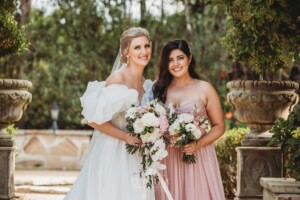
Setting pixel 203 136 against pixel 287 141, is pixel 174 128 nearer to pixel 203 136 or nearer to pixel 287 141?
pixel 203 136

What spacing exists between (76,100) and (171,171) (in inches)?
278

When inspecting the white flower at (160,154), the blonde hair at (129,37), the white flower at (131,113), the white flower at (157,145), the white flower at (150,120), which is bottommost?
the white flower at (160,154)

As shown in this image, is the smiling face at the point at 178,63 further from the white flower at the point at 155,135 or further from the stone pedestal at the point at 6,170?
the stone pedestal at the point at 6,170

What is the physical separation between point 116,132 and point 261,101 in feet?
6.47

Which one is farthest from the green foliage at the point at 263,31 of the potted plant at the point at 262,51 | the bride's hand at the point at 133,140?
the bride's hand at the point at 133,140

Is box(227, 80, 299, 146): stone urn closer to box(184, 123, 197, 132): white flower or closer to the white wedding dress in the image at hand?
the white wedding dress

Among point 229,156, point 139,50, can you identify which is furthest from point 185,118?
point 229,156

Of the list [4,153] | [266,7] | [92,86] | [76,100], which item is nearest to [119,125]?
[92,86]

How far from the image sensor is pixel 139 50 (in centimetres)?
423

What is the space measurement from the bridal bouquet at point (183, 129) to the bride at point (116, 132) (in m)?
0.26

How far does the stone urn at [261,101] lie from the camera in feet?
18.3

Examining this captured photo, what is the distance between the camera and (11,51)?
17.5ft

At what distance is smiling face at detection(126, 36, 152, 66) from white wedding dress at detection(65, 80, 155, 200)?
0.76ft

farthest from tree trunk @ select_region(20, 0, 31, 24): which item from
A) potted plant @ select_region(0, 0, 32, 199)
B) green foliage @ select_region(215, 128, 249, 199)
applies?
green foliage @ select_region(215, 128, 249, 199)
